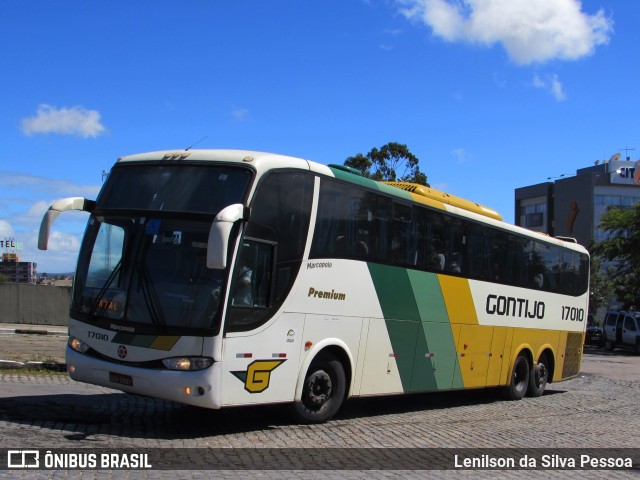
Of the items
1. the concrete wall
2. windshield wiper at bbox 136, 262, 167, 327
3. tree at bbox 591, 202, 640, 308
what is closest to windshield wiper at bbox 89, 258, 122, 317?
windshield wiper at bbox 136, 262, 167, 327

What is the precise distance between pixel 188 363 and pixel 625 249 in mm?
39344

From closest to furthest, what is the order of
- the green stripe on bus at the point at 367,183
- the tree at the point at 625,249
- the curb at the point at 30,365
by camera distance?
the green stripe on bus at the point at 367,183
the curb at the point at 30,365
the tree at the point at 625,249

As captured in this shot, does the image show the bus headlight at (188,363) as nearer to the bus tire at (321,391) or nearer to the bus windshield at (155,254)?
the bus windshield at (155,254)

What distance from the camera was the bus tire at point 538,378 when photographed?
16281 millimetres

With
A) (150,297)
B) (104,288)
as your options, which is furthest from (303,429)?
(104,288)

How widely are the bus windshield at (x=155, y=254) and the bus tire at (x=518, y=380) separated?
9.05 meters

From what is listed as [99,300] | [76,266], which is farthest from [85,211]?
[99,300]

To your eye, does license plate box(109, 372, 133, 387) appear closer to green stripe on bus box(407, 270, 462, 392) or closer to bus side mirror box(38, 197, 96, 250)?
bus side mirror box(38, 197, 96, 250)

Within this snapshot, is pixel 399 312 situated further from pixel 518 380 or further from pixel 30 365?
pixel 30 365

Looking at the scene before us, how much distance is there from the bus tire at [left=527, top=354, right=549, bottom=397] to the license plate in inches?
408

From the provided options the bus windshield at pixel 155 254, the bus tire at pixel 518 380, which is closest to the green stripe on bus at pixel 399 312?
the bus windshield at pixel 155 254


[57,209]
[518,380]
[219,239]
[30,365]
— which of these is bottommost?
[30,365]

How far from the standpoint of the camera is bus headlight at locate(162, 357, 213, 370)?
26.9 feet

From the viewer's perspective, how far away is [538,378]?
16.6m
